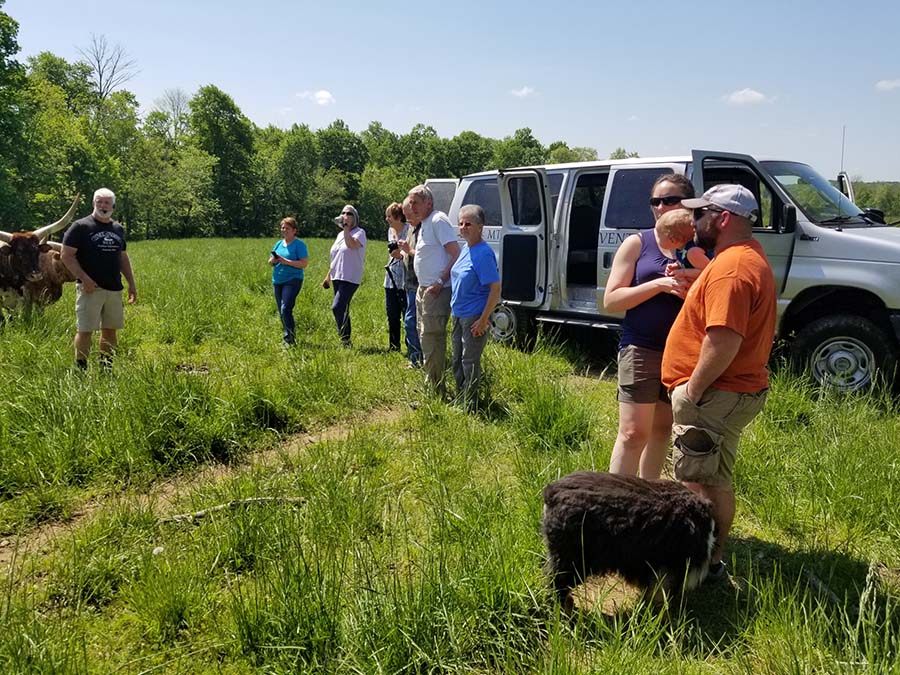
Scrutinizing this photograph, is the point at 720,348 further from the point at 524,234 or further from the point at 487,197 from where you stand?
the point at 487,197

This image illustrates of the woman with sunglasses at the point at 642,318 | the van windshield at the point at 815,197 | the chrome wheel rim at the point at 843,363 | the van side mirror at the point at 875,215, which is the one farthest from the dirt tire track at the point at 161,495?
the van side mirror at the point at 875,215

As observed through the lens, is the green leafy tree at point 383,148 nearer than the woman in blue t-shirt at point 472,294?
No

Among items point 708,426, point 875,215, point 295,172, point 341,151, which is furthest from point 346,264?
point 341,151

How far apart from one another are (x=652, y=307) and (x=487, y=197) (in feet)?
17.7

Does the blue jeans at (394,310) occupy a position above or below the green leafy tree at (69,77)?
below

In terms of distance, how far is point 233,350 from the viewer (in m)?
7.32

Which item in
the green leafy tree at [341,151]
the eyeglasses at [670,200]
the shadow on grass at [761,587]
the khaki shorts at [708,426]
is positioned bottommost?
the shadow on grass at [761,587]

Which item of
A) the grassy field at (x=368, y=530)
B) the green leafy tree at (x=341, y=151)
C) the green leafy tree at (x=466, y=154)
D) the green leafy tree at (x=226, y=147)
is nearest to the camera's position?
the grassy field at (x=368, y=530)

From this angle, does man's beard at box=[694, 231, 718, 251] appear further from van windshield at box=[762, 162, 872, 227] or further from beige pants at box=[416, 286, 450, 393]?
van windshield at box=[762, 162, 872, 227]

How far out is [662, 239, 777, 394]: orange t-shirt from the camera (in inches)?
92.7

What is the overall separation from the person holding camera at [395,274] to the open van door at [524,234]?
1.26 meters

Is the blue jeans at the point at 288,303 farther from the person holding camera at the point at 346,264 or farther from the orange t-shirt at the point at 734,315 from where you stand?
the orange t-shirt at the point at 734,315

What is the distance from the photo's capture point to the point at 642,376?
9.86ft

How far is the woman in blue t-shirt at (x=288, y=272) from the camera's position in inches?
295
